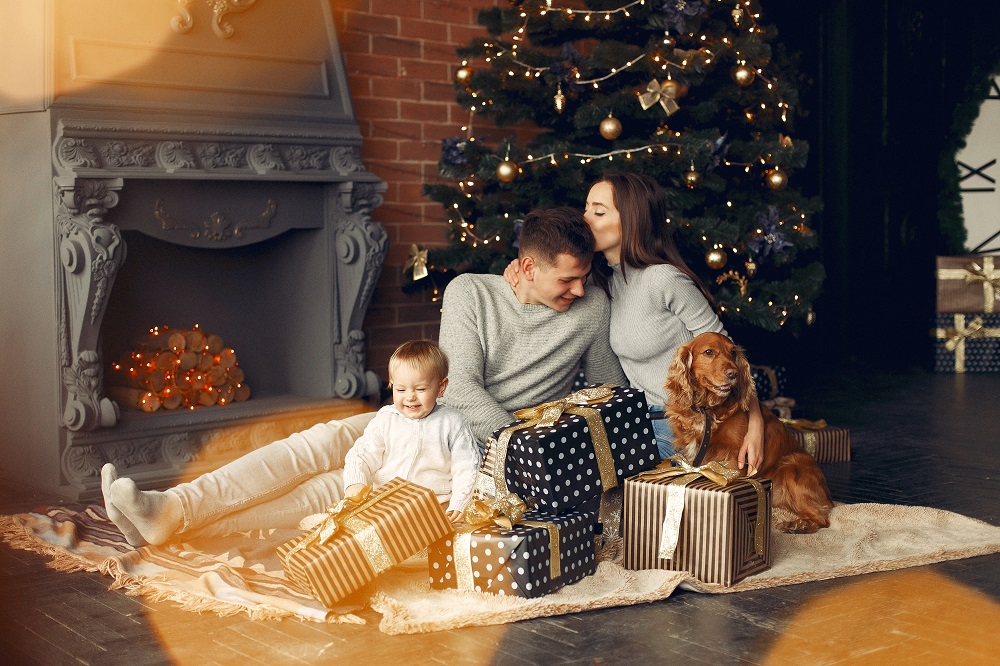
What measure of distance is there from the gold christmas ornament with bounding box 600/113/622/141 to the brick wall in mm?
1089

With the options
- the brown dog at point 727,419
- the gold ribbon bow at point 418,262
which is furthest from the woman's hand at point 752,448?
the gold ribbon bow at point 418,262

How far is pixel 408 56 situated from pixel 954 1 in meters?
4.43

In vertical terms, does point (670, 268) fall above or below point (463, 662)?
above

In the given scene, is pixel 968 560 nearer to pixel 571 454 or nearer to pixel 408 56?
pixel 571 454

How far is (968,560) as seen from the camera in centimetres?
340

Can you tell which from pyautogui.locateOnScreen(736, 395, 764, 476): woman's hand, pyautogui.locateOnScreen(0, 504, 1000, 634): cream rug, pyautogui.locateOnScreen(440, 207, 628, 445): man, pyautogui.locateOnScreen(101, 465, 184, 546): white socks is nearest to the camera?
pyautogui.locateOnScreen(0, 504, 1000, 634): cream rug

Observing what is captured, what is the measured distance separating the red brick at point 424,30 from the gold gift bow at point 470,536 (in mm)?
3300

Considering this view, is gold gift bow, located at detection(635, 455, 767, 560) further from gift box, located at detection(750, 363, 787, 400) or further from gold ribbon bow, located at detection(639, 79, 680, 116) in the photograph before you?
gold ribbon bow, located at detection(639, 79, 680, 116)

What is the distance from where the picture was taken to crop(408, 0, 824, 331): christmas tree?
16.4 ft

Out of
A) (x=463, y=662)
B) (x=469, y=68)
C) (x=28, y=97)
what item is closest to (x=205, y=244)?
(x=28, y=97)

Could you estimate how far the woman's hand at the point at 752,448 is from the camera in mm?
3520

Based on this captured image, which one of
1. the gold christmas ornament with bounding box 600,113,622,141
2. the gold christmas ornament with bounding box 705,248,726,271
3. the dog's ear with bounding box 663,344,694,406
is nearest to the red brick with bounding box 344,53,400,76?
the gold christmas ornament with bounding box 600,113,622,141

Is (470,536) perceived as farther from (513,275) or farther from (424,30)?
(424,30)

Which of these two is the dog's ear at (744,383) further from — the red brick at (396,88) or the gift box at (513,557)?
the red brick at (396,88)
